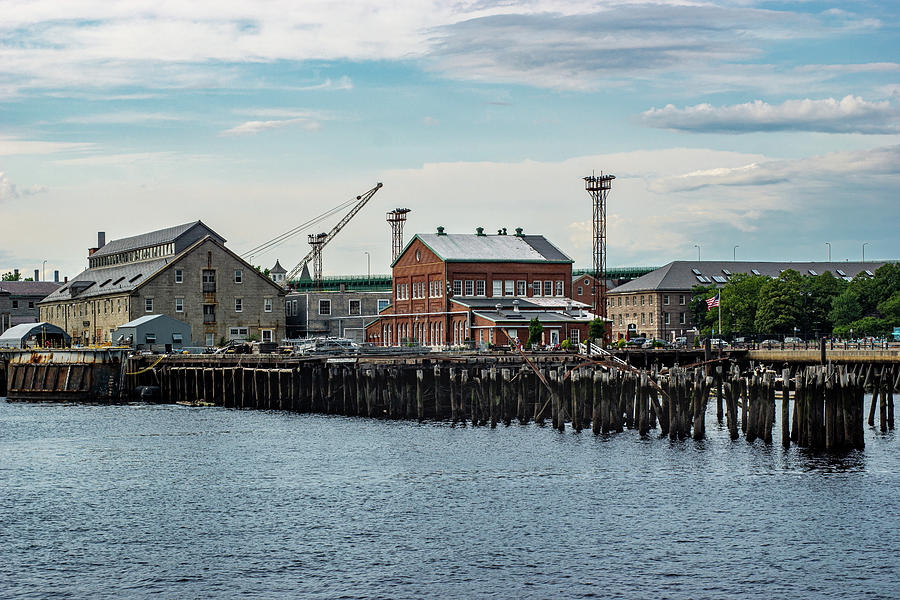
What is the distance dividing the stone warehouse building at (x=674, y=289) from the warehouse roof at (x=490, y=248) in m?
40.5

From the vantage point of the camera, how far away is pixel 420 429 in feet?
182

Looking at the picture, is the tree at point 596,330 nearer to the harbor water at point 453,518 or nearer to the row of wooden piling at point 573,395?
the row of wooden piling at point 573,395

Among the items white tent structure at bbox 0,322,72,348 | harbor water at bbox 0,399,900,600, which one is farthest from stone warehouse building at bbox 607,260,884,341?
harbor water at bbox 0,399,900,600

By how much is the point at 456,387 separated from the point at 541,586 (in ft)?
111

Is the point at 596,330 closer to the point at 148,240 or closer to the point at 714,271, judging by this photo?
the point at 148,240

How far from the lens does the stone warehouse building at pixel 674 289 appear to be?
524 feet

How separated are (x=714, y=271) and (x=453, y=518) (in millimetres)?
137119

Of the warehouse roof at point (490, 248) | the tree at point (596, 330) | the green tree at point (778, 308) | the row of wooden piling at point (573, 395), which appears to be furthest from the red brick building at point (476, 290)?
the row of wooden piling at point (573, 395)

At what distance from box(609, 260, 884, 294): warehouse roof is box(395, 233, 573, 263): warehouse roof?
4223 cm

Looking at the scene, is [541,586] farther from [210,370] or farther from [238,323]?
[238,323]

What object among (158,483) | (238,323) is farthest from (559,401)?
(238,323)

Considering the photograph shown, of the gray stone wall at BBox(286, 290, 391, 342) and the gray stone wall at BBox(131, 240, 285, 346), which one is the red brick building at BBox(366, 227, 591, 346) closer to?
the gray stone wall at BBox(286, 290, 391, 342)

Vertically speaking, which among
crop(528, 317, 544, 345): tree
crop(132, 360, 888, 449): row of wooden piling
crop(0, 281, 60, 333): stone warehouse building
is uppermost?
crop(0, 281, 60, 333): stone warehouse building

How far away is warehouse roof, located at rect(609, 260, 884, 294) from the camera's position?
161m
